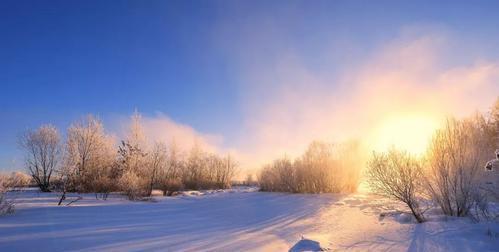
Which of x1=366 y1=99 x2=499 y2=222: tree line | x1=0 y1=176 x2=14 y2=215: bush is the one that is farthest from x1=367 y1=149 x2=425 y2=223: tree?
x1=0 y1=176 x2=14 y2=215: bush

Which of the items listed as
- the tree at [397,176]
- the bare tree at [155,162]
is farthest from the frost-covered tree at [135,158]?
the tree at [397,176]

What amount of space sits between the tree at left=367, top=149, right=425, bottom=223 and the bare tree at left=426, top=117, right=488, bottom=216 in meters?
0.47

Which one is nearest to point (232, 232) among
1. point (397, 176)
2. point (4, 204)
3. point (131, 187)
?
point (397, 176)

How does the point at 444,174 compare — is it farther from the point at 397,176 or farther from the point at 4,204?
the point at 4,204

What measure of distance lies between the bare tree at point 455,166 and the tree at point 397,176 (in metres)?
0.47

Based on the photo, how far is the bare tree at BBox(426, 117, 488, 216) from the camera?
8312 mm

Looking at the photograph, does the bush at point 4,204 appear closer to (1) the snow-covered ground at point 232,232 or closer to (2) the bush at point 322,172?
(1) the snow-covered ground at point 232,232

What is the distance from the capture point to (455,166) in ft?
27.9

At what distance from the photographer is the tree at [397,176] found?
851cm

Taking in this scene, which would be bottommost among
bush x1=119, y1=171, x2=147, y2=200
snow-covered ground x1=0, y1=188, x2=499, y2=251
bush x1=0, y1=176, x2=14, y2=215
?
snow-covered ground x1=0, y1=188, x2=499, y2=251

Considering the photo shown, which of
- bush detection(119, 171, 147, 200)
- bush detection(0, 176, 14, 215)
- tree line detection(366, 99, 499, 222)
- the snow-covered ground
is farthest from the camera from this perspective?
bush detection(119, 171, 147, 200)

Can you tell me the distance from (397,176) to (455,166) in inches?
→ 52.8

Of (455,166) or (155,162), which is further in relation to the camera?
(155,162)

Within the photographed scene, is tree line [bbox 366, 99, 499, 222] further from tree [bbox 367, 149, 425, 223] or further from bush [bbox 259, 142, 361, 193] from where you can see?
bush [bbox 259, 142, 361, 193]
